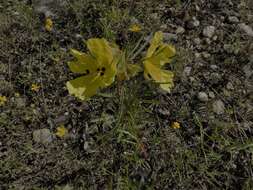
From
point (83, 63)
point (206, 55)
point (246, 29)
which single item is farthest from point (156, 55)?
point (246, 29)

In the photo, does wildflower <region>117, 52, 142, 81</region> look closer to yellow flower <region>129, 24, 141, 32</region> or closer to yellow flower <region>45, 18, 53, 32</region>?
yellow flower <region>129, 24, 141, 32</region>

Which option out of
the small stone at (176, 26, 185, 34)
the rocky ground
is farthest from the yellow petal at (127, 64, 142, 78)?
the small stone at (176, 26, 185, 34)

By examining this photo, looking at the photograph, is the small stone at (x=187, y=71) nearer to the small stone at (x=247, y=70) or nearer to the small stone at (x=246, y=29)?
the small stone at (x=247, y=70)

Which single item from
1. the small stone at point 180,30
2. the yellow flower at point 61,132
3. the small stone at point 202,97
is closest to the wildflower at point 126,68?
the yellow flower at point 61,132

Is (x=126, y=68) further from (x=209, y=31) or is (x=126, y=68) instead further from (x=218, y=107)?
(x=209, y=31)

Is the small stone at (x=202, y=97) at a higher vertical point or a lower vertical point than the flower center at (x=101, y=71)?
lower

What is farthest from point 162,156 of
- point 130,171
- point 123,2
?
point 123,2

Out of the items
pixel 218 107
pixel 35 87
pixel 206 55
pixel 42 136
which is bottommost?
pixel 42 136
